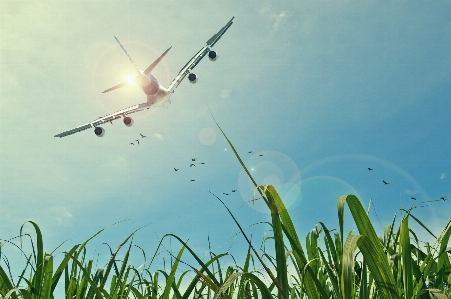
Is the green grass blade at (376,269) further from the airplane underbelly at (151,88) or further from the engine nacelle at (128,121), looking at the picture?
the airplane underbelly at (151,88)

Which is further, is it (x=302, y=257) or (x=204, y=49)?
(x=204, y=49)

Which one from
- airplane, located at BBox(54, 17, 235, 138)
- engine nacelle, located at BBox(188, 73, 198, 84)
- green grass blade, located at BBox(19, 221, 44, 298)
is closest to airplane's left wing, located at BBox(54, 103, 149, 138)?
airplane, located at BBox(54, 17, 235, 138)

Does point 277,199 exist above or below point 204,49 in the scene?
below

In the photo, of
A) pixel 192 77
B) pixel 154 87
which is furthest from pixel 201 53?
pixel 154 87

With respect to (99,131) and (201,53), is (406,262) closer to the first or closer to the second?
(201,53)

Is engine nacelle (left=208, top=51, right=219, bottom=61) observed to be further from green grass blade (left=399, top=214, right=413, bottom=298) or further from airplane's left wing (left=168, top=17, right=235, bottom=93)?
green grass blade (left=399, top=214, right=413, bottom=298)

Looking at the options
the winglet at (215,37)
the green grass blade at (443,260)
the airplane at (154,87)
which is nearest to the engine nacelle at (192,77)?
the airplane at (154,87)

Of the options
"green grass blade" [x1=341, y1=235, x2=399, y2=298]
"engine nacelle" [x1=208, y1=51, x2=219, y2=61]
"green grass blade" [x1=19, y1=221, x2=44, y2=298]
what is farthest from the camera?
"engine nacelle" [x1=208, y1=51, x2=219, y2=61]

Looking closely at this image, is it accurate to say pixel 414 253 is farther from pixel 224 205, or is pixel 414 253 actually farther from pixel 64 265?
pixel 64 265

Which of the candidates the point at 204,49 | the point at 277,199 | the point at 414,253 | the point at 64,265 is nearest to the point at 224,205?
the point at 277,199
